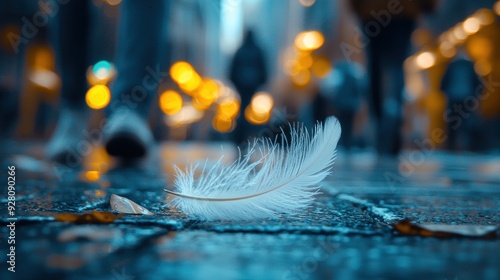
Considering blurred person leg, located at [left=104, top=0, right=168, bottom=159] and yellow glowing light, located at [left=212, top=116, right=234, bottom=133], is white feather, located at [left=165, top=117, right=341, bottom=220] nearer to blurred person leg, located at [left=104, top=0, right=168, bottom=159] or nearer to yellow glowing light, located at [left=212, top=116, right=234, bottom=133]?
blurred person leg, located at [left=104, top=0, right=168, bottom=159]

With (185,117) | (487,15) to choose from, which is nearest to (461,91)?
(487,15)

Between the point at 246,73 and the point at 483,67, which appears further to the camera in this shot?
the point at 483,67

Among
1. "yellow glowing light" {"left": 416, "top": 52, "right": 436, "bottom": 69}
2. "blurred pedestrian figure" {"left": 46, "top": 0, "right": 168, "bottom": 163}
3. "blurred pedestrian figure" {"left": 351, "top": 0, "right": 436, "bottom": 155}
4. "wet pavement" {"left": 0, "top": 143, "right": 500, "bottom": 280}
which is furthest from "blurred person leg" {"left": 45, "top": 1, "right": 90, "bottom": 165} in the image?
"yellow glowing light" {"left": 416, "top": 52, "right": 436, "bottom": 69}

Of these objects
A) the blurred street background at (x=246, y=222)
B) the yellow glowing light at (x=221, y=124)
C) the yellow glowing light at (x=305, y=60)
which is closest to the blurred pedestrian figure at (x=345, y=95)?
the blurred street background at (x=246, y=222)

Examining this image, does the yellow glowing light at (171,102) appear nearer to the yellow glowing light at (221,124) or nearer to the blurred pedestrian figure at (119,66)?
the yellow glowing light at (221,124)

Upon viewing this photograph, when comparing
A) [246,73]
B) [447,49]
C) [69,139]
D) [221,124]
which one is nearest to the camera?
[69,139]

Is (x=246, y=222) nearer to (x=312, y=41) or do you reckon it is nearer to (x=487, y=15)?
(x=487, y=15)

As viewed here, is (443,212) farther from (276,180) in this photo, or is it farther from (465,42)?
(465,42)
